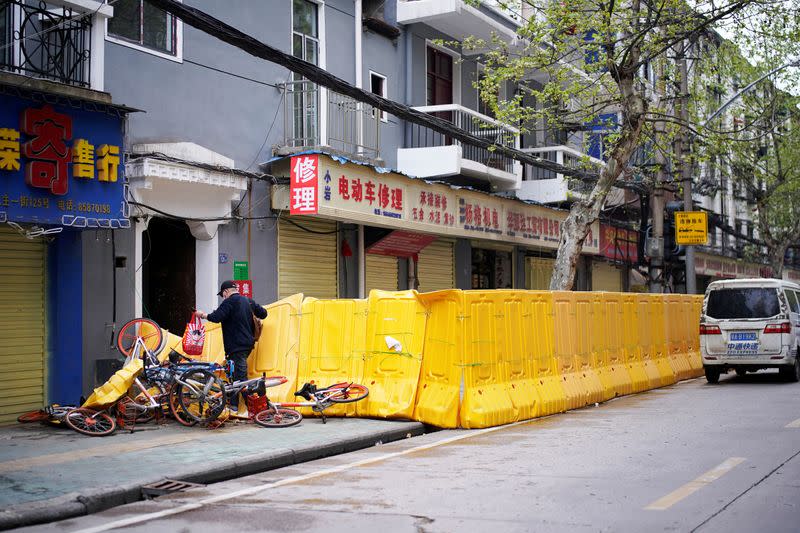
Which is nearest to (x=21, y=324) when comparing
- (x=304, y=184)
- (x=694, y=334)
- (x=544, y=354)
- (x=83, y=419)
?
(x=83, y=419)

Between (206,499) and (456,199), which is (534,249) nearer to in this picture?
(456,199)

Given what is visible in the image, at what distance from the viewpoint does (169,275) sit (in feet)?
53.6

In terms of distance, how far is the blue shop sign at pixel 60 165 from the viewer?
1123 cm

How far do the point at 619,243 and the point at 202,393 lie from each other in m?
22.6

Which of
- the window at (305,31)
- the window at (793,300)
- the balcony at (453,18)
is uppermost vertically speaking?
the balcony at (453,18)

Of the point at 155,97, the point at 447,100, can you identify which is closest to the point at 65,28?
the point at 155,97

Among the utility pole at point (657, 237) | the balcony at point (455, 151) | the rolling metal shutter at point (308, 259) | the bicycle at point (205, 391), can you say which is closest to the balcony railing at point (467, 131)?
the balcony at point (455, 151)

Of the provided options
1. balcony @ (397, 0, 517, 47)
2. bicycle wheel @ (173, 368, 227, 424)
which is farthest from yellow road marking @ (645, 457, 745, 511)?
balcony @ (397, 0, 517, 47)

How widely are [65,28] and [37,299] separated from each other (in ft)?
12.3

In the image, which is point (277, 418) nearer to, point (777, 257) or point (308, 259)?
point (308, 259)

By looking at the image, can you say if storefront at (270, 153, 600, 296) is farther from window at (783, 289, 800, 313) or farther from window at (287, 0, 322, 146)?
window at (783, 289, 800, 313)

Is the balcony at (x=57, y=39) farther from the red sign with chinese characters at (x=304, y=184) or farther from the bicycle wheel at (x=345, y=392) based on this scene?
the bicycle wheel at (x=345, y=392)

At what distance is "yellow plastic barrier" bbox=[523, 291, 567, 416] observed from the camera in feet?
45.5

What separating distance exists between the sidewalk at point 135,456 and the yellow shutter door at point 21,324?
0.66m
